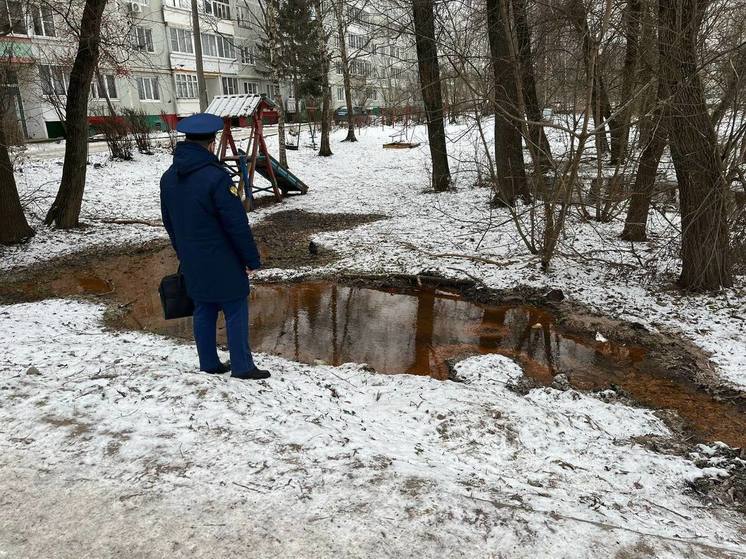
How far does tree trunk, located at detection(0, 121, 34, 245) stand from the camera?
28.5 ft

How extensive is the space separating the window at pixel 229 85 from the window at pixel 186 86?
3.53m

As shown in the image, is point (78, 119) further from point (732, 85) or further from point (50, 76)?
point (50, 76)

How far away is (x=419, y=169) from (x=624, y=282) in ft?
37.6

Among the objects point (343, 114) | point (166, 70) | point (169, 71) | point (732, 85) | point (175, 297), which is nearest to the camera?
point (175, 297)

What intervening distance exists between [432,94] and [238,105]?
4349 millimetres

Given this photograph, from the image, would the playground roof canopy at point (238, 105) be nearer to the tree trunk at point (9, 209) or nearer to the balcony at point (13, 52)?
the balcony at point (13, 52)

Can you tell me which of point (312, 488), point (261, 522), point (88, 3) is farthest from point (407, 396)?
point (88, 3)

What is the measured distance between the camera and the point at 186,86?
35.7 m

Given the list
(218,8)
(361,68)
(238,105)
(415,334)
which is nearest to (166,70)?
(218,8)

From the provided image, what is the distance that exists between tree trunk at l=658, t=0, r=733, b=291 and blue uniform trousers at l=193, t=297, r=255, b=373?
4925 millimetres

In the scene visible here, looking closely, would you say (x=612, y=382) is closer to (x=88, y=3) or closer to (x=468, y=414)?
(x=468, y=414)

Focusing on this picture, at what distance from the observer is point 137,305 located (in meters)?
6.80

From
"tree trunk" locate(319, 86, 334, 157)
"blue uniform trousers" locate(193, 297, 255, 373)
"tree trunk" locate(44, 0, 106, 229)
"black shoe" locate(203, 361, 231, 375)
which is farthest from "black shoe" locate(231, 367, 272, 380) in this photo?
"tree trunk" locate(319, 86, 334, 157)

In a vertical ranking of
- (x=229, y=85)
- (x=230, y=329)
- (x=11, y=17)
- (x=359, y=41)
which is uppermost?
(x=359, y=41)
